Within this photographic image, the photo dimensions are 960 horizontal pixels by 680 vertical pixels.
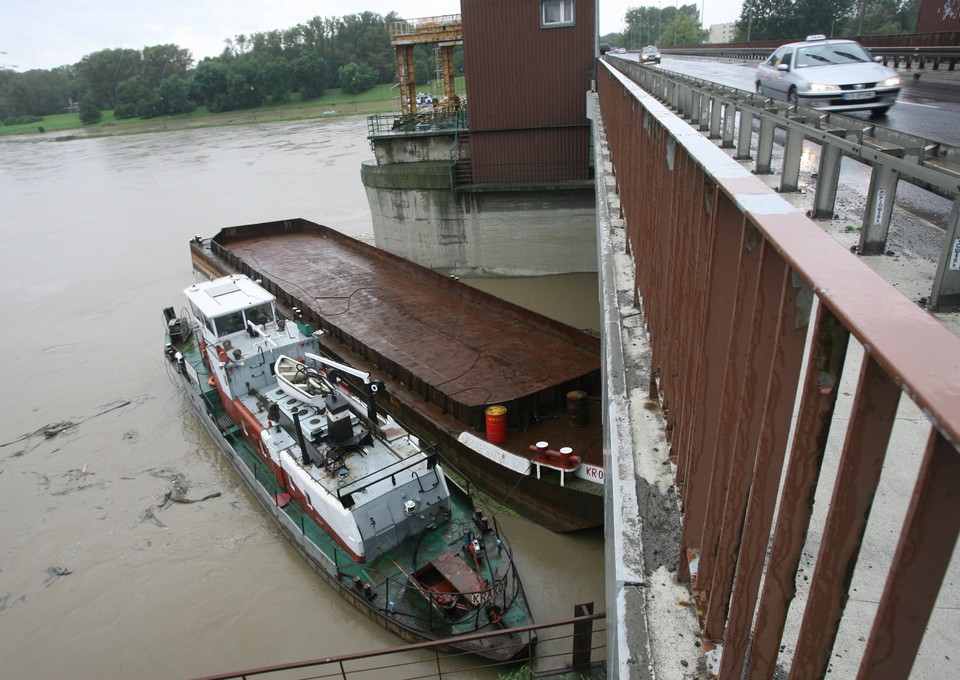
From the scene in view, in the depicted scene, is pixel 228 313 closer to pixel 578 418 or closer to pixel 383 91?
pixel 578 418

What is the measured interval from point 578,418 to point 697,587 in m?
8.92

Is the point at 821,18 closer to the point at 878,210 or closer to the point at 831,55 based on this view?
the point at 831,55

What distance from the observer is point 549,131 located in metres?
21.9

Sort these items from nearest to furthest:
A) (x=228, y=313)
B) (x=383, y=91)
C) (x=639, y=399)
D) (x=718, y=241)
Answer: (x=718, y=241)
(x=639, y=399)
(x=228, y=313)
(x=383, y=91)

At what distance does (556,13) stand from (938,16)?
15437 mm

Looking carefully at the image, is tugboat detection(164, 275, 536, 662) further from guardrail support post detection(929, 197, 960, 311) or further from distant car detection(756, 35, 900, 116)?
distant car detection(756, 35, 900, 116)

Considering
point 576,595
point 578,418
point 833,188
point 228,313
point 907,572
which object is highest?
point 907,572

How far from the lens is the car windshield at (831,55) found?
38.1 ft

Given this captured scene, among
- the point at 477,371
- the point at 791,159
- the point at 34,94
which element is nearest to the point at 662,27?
the point at 34,94

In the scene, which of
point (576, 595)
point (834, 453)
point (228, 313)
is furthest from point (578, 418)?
point (834, 453)

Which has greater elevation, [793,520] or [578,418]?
[793,520]

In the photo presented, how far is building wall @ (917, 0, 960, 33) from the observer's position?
75.1 feet

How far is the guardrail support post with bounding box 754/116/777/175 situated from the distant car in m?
4.54

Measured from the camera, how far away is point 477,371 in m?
13.1
